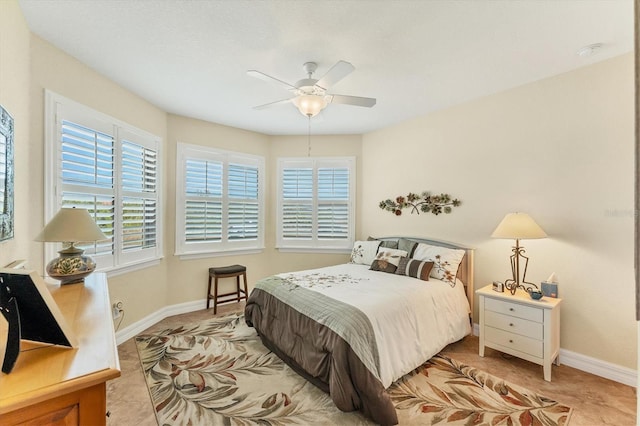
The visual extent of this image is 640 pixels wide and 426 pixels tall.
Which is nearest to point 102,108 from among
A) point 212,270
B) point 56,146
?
point 56,146

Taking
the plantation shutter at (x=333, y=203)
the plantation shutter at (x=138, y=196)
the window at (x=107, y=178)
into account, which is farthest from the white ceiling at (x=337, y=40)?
the plantation shutter at (x=333, y=203)

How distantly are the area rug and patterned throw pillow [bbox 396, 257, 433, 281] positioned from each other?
80 centimetres

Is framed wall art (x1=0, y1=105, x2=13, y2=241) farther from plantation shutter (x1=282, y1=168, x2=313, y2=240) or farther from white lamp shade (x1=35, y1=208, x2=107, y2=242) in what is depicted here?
plantation shutter (x1=282, y1=168, x2=313, y2=240)

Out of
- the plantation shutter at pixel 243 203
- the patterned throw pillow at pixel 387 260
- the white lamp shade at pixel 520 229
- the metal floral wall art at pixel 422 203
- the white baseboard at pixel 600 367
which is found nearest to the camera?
the white baseboard at pixel 600 367

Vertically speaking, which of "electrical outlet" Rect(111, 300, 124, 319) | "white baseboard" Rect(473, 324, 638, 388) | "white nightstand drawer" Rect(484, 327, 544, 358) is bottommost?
"white baseboard" Rect(473, 324, 638, 388)

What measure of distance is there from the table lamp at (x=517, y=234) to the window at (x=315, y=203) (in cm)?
231

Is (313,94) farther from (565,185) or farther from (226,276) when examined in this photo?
(226,276)

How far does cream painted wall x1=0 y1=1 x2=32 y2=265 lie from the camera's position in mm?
1681

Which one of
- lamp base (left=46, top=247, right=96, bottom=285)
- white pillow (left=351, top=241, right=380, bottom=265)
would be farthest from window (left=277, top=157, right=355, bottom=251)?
lamp base (left=46, top=247, right=96, bottom=285)

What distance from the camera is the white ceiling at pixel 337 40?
1836 mm

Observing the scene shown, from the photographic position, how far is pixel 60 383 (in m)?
0.78

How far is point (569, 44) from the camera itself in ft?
7.23

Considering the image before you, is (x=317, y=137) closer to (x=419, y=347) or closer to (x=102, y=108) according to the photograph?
(x=102, y=108)

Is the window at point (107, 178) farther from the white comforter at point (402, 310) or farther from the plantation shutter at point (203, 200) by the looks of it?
the white comforter at point (402, 310)
